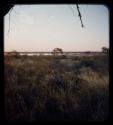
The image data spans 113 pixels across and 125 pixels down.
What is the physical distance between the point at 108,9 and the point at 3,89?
101cm

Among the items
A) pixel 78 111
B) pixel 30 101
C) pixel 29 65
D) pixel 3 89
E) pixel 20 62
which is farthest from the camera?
pixel 29 65

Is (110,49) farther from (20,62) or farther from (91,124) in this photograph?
(20,62)

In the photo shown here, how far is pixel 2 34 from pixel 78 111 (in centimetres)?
516

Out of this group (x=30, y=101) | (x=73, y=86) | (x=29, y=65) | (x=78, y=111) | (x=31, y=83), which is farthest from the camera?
(x=29, y=65)

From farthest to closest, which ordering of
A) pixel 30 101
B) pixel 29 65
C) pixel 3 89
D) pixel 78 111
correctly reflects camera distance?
pixel 29 65, pixel 30 101, pixel 78 111, pixel 3 89

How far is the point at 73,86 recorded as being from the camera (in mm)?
8805

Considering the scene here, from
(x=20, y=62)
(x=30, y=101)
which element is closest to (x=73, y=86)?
(x=30, y=101)

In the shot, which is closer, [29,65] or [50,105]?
[50,105]

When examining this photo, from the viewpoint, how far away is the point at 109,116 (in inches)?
91.7

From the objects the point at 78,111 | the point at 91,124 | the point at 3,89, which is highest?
the point at 3,89

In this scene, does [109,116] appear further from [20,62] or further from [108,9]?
[20,62]

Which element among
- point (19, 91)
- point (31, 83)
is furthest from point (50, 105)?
point (31, 83)

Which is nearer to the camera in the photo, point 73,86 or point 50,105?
point 50,105

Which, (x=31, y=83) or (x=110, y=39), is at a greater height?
(x=110, y=39)
